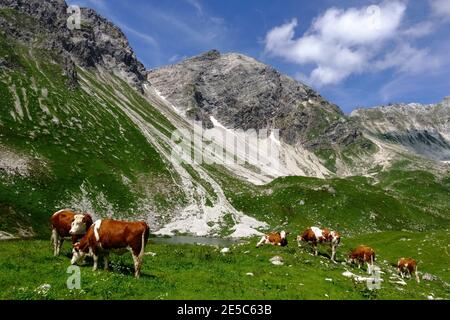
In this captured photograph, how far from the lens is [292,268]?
98.1 ft

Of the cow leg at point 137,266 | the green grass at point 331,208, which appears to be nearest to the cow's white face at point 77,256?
the cow leg at point 137,266

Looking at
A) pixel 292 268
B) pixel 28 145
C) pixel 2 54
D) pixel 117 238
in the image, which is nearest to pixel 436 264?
pixel 292 268

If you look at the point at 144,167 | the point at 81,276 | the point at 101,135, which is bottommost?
the point at 81,276

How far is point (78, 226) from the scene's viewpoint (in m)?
28.1

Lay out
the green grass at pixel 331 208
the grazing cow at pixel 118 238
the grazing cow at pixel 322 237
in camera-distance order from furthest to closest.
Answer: the green grass at pixel 331 208 < the grazing cow at pixel 322 237 < the grazing cow at pixel 118 238

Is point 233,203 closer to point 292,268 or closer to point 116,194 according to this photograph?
point 116,194

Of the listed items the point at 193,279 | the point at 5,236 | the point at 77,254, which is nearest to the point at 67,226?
the point at 77,254

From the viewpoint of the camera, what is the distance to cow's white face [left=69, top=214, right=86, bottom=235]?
28031 millimetres

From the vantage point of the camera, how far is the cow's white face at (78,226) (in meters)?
28.0

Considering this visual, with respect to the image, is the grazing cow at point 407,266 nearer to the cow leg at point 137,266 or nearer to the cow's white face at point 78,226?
the cow leg at point 137,266

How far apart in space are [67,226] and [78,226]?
6.36 ft

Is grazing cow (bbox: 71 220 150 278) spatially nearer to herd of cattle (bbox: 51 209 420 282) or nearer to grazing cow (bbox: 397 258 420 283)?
herd of cattle (bbox: 51 209 420 282)
